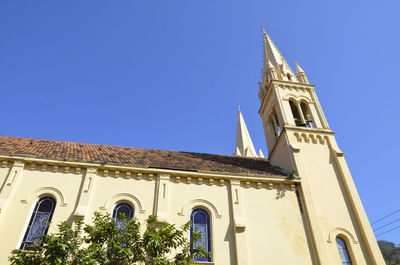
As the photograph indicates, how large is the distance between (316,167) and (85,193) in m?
13.7

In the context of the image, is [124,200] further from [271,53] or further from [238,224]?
[271,53]

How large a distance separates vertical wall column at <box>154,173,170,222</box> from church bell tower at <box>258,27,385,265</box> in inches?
294

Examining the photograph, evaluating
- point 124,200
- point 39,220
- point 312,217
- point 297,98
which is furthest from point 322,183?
→ point 39,220

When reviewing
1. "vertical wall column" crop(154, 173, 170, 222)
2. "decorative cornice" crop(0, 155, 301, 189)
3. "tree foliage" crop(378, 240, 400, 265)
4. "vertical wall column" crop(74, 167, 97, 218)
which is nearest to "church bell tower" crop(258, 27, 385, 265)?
"decorative cornice" crop(0, 155, 301, 189)

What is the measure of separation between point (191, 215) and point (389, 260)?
4911 centimetres

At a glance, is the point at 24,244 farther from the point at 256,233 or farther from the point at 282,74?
the point at 282,74

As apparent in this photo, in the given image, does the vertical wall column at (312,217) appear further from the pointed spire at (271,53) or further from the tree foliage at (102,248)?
the pointed spire at (271,53)

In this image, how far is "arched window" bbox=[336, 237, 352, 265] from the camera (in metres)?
14.5

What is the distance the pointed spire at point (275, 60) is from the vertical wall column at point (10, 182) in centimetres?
2136

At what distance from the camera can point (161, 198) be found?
14.6 metres

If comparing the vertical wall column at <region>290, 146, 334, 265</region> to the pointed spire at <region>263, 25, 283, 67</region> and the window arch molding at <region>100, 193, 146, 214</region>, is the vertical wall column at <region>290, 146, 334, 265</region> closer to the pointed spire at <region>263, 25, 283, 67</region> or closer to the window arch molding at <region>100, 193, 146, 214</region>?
the window arch molding at <region>100, 193, 146, 214</region>

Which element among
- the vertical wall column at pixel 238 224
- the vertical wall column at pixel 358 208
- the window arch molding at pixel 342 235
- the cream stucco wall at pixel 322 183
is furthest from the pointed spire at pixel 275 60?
the window arch molding at pixel 342 235

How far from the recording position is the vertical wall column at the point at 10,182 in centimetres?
1309

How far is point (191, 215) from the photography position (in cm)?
1483
